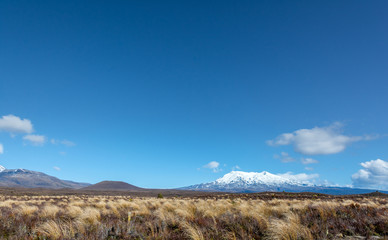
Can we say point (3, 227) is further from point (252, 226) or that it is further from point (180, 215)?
point (252, 226)

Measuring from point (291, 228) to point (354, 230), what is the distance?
2020 millimetres

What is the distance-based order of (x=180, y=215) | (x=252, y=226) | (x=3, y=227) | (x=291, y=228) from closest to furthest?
(x=291, y=228) → (x=252, y=226) → (x=3, y=227) → (x=180, y=215)

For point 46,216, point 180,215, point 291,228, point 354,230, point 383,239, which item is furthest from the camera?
point 46,216

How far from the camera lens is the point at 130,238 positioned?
5.76 m

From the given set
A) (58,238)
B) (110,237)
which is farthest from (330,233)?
(58,238)

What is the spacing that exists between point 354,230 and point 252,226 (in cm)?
278

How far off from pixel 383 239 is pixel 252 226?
10.2 feet

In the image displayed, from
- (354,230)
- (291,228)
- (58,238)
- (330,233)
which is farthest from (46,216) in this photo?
(354,230)

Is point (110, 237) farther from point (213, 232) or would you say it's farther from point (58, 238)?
point (213, 232)

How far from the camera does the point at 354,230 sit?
5.84 m

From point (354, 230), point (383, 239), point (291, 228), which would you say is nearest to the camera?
point (383, 239)

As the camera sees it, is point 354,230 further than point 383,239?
Yes

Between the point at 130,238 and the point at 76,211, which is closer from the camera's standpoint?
the point at 130,238

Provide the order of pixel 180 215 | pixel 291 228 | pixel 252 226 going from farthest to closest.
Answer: pixel 180 215 → pixel 252 226 → pixel 291 228
